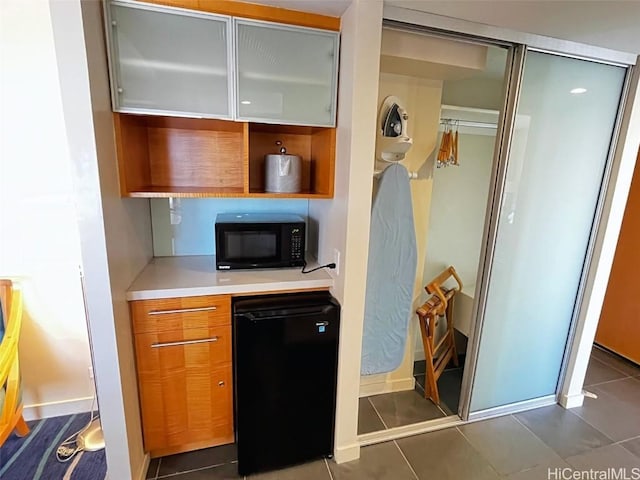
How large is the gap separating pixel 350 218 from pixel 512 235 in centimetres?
110

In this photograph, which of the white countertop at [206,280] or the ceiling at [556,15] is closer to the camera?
the ceiling at [556,15]

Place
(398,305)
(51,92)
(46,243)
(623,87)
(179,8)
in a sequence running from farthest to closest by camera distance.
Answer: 1. (398,305)
2. (623,87)
3. (46,243)
4. (51,92)
5. (179,8)

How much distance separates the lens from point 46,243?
1.89m

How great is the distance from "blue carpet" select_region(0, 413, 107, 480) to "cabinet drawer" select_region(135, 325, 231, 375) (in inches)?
25.7

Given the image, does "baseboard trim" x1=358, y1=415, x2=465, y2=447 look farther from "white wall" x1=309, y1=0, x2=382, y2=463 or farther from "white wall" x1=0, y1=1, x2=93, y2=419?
"white wall" x1=0, y1=1, x2=93, y2=419

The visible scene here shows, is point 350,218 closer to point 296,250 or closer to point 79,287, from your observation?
point 296,250

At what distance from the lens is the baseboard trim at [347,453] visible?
Result: 6.09 feet

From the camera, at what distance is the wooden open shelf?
1.78 metres

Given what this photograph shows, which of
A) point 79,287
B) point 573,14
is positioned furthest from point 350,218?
point 79,287

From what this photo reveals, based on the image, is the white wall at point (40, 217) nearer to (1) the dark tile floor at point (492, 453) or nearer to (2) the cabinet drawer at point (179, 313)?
(2) the cabinet drawer at point (179, 313)

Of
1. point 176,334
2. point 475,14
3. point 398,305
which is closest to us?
point 475,14

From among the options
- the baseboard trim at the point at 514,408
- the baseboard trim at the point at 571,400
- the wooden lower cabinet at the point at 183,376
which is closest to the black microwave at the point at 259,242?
the wooden lower cabinet at the point at 183,376

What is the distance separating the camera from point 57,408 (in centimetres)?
207

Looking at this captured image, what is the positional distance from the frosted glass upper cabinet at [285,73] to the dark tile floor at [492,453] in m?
1.85
